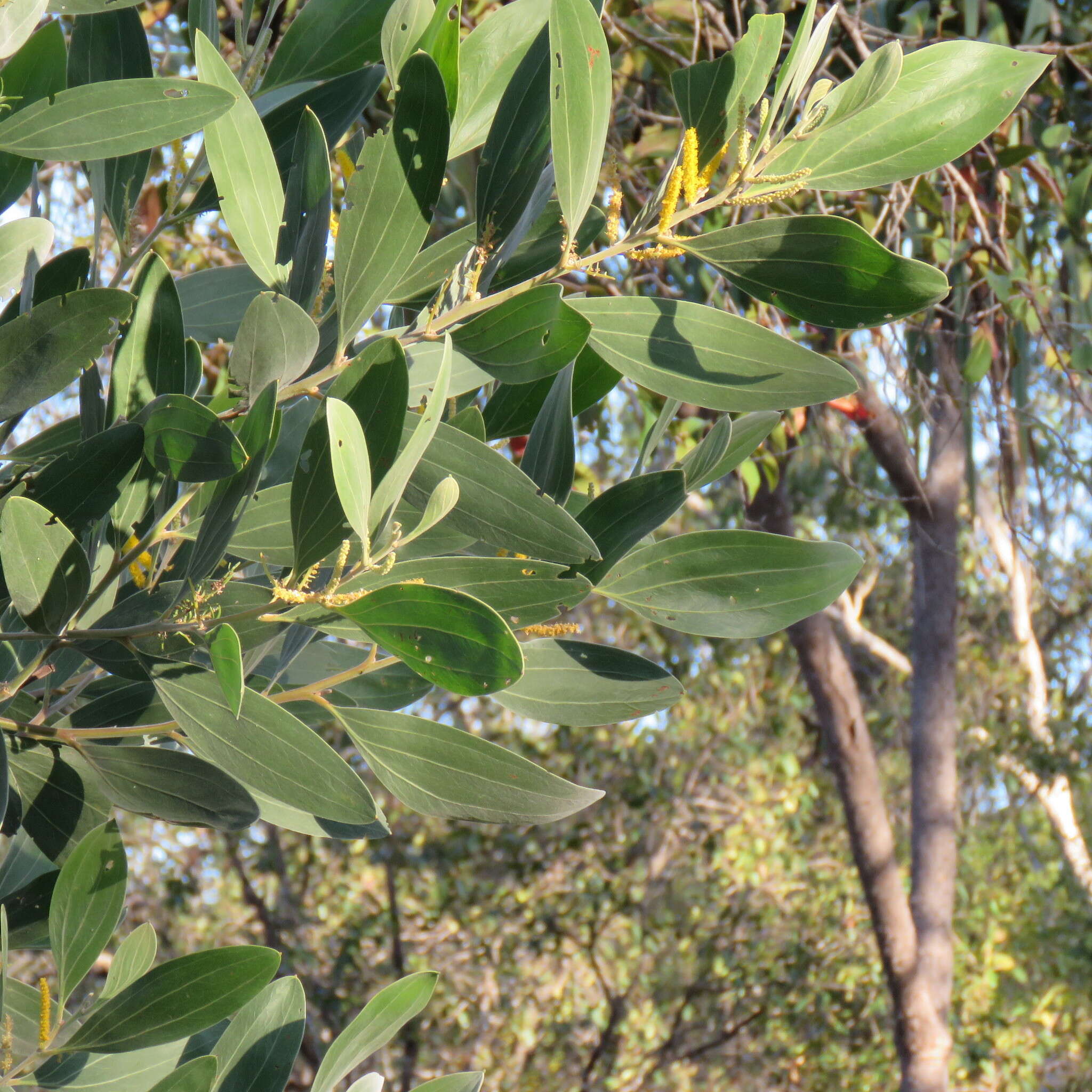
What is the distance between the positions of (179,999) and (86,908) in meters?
0.06

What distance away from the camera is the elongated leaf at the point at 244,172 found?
423 mm

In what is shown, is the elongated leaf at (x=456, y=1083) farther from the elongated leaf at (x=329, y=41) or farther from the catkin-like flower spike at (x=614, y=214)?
the elongated leaf at (x=329, y=41)

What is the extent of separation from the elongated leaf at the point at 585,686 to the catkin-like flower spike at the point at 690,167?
0.70 feet

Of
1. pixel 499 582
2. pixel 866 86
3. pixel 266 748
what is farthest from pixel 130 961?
pixel 866 86

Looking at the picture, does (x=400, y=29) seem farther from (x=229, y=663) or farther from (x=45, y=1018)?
(x=45, y=1018)

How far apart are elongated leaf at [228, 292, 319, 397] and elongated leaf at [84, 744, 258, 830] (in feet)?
0.57

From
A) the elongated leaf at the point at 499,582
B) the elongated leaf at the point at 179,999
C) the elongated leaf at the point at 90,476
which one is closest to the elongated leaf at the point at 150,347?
the elongated leaf at the point at 90,476

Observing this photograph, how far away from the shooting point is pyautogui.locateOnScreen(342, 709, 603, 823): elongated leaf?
468 mm

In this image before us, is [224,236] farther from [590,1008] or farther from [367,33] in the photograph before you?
[590,1008]

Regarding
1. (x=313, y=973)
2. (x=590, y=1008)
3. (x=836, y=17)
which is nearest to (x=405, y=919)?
(x=313, y=973)

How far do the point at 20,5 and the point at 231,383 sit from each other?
158mm

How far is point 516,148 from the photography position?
1.45 ft

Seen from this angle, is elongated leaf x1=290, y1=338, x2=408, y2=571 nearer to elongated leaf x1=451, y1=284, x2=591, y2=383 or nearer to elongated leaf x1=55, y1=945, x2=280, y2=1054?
elongated leaf x1=451, y1=284, x2=591, y2=383

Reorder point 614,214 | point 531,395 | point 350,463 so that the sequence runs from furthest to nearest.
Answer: point 531,395, point 614,214, point 350,463
